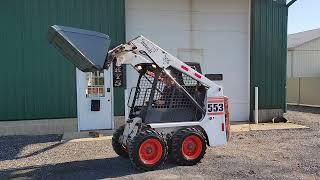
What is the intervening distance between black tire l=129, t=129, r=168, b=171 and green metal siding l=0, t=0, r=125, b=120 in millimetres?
5007

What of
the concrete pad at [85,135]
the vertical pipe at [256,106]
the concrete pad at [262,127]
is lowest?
the concrete pad at [85,135]

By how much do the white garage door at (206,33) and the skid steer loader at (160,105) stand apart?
474cm

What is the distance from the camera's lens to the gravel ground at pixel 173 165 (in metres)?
7.27

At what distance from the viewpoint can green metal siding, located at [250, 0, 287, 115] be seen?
13.7 m

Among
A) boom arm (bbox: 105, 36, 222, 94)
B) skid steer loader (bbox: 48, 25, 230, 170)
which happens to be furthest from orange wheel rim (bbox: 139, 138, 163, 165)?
boom arm (bbox: 105, 36, 222, 94)

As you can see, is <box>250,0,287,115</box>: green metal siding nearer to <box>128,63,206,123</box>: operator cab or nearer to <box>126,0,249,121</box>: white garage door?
<box>126,0,249,121</box>: white garage door

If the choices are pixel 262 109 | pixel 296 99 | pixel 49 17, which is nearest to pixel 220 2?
pixel 262 109

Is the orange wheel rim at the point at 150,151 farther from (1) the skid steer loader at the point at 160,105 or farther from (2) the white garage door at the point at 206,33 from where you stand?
(2) the white garage door at the point at 206,33

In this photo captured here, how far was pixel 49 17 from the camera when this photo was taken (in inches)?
461

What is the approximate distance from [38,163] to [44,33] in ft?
15.6

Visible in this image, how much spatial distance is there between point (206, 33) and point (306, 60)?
17.2 metres

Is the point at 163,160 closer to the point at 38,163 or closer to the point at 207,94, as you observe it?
the point at 207,94

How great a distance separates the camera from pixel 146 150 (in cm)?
748

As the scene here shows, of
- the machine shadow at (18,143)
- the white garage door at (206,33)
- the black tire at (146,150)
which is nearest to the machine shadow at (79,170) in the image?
the black tire at (146,150)
